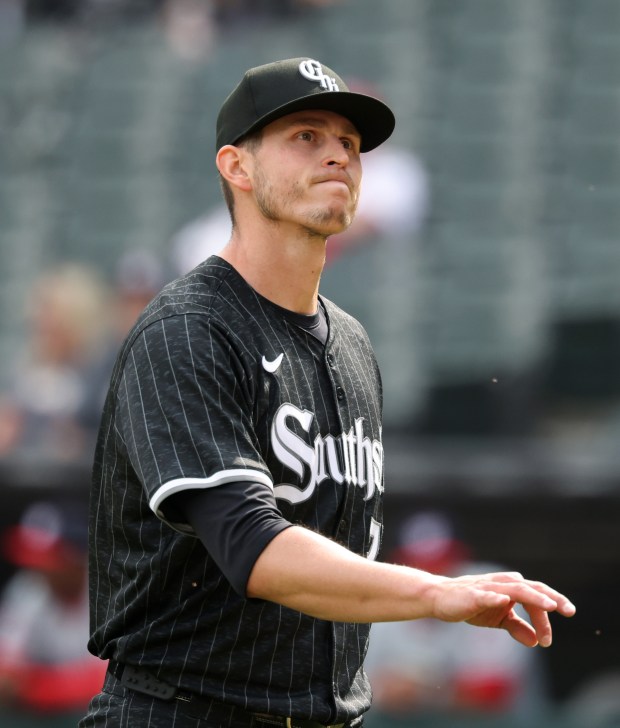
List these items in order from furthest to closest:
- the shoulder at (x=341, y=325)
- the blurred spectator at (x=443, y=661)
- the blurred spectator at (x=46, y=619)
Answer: the blurred spectator at (x=46, y=619) < the blurred spectator at (x=443, y=661) < the shoulder at (x=341, y=325)

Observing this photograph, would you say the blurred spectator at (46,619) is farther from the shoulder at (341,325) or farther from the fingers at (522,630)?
the fingers at (522,630)

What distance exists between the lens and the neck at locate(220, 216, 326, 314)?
2.61m

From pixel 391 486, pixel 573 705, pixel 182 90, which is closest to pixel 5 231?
pixel 182 90

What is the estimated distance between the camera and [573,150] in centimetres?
893

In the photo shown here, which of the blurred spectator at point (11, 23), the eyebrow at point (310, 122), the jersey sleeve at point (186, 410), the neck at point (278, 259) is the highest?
the blurred spectator at point (11, 23)

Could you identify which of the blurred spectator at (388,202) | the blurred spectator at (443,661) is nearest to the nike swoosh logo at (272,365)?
the blurred spectator at (443,661)

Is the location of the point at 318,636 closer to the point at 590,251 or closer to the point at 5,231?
the point at 590,251

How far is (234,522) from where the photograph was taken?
219 centimetres

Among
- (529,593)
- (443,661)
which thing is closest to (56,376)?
(443,661)

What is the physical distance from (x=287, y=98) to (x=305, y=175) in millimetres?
144

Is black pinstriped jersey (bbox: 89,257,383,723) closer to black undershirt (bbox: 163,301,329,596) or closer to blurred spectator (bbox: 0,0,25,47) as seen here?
black undershirt (bbox: 163,301,329,596)

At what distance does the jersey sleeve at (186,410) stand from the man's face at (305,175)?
288mm

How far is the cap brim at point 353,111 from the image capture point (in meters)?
2.54

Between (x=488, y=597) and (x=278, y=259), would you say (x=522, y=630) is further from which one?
(x=278, y=259)
